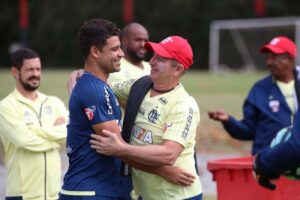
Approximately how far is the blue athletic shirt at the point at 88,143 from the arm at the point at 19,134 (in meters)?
1.81

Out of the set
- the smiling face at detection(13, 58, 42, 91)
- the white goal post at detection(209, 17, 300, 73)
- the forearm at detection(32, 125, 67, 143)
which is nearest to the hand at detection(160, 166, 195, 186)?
the forearm at detection(32, 125, 67, 143)

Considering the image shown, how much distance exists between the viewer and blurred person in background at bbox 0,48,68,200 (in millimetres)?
7590

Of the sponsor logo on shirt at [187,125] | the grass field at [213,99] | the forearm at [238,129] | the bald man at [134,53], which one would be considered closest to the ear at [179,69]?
the sponsor logo on shirt at [187,125]

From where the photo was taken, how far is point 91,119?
221 inches

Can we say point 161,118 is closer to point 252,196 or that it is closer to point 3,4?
point 252,196

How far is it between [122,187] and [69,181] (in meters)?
0.35

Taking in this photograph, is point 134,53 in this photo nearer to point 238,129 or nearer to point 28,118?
point 28,118

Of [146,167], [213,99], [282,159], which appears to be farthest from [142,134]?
[213,99]

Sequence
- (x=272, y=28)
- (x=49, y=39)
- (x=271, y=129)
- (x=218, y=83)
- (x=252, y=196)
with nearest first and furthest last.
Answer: (x=252, y=196) → (x=271, y=129) → (x=218, y=83) → (x=272, y=28) → (x=49, y=39)

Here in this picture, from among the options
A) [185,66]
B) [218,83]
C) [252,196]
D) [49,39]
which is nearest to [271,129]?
[252,196]

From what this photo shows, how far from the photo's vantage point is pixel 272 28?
4541cm

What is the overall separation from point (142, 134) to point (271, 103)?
3.59m

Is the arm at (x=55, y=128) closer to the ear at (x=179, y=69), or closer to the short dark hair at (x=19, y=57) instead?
the short dark hair at (x=19, y=57)

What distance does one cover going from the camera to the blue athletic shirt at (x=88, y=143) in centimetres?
564
